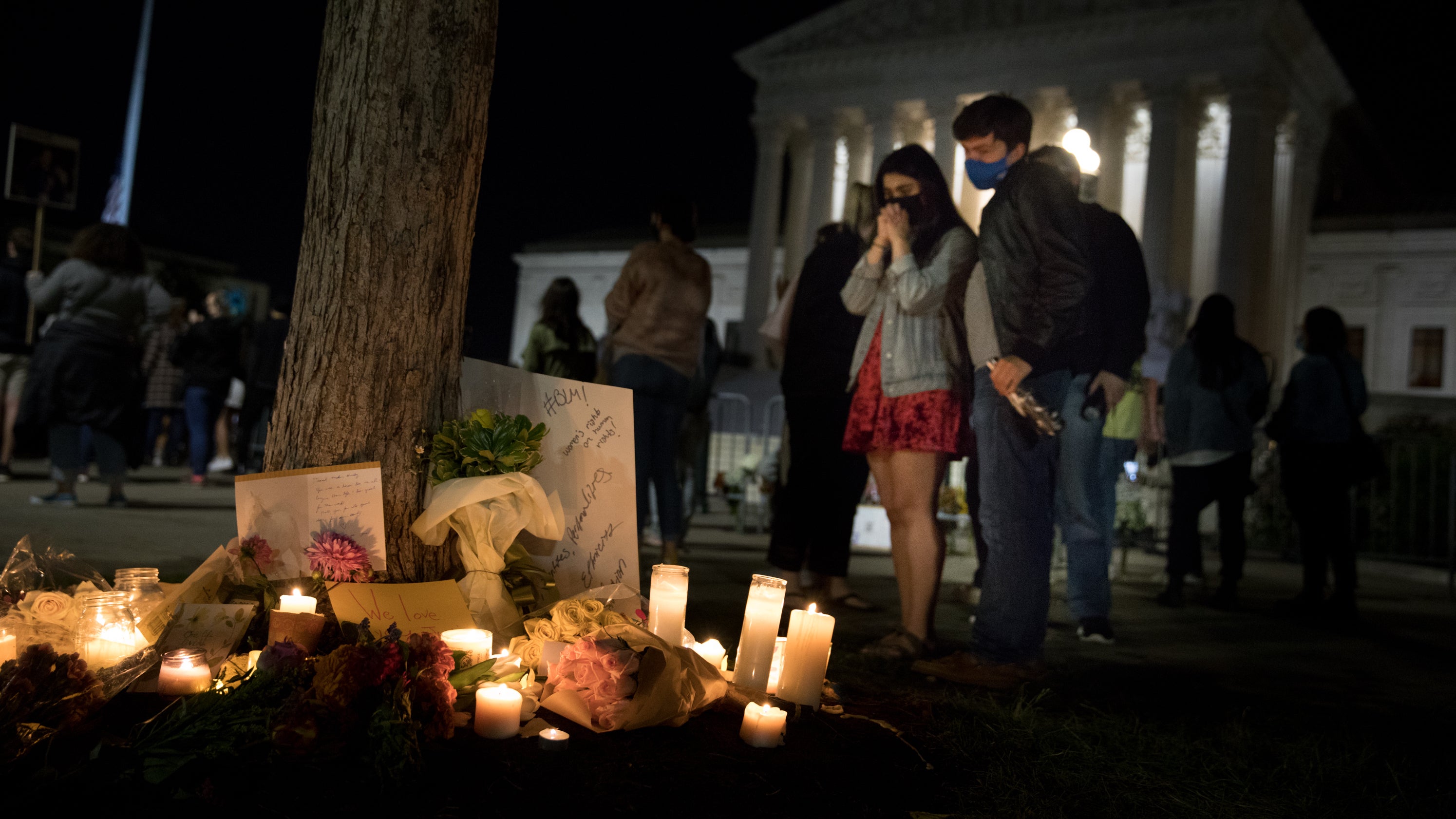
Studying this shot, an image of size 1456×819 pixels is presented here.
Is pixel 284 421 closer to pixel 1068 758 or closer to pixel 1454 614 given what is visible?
pixel 1068 758

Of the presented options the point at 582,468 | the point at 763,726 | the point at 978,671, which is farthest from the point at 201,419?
the point at 763,726

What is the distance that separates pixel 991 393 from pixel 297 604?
220 cm

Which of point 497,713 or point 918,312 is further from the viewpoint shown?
point 918,312

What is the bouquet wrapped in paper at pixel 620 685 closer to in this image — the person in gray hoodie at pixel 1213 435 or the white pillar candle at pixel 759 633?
the white pillar candle at pixel 759 633

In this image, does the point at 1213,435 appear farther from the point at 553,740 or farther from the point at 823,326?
the point at 553,740

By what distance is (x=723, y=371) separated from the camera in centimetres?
3025

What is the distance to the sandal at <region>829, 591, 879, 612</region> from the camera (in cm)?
484

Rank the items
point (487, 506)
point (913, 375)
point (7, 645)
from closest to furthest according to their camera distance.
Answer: point (7, 645) → point (487, 506) → point (913, 375)

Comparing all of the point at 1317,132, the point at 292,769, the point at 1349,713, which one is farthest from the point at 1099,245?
the point at 1317,132

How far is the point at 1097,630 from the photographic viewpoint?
440 cm

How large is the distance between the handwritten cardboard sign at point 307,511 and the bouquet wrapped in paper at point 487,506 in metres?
0.12

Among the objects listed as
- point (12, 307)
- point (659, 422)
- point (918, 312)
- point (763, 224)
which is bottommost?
point (659, 422)

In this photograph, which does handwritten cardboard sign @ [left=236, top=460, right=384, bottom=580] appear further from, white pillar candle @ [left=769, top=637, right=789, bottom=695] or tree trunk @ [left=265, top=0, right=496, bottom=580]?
white pillar candle @ [left=769, top=637, right=789, bottom=695]

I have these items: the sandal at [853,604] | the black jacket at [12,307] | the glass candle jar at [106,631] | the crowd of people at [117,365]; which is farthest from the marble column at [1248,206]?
the glass candle jar at [106,631]
